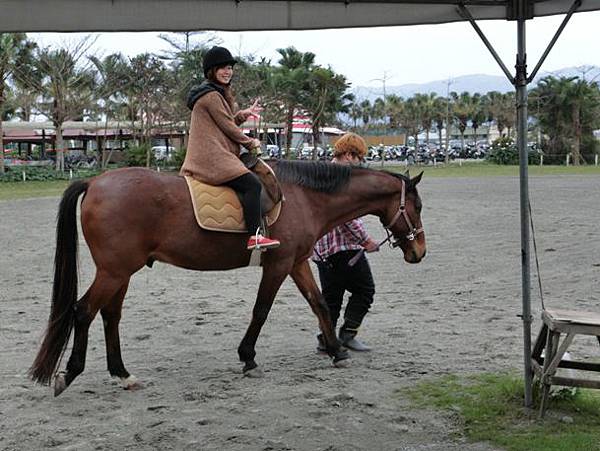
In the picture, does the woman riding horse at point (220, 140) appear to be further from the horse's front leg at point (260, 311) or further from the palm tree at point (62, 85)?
the palm tree at point (62, 85)

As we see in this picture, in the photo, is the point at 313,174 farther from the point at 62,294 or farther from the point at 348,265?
the point at 62,294

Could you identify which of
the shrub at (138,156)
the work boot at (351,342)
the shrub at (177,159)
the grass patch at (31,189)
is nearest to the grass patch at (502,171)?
the shrub at (177,159)

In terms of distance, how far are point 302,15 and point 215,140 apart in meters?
1.32

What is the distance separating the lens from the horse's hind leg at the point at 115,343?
586 centimetres

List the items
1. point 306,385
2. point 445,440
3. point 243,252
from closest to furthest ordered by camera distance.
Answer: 1. point 445,440
2. point 306,385
3. point 243,252

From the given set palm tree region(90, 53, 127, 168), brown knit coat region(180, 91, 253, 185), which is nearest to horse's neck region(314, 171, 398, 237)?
brown knit coat region(180, 91, 253, 185)

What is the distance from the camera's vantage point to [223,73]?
5.98 meters

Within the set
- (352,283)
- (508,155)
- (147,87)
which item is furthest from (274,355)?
(508,155)

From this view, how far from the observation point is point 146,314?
27.7ft

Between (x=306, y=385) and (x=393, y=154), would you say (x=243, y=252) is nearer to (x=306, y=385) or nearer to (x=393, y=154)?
(x=306, y=385)

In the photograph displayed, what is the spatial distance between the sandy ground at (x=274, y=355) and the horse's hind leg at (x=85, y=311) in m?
0.19

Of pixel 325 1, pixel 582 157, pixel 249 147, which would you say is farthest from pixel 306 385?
pixel 582 157

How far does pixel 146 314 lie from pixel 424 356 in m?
3.37

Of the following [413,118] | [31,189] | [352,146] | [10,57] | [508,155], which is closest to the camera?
[352,146]
